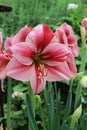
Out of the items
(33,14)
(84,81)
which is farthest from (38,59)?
(33,14)

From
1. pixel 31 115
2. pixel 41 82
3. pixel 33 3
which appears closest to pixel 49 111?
pixel 31 115

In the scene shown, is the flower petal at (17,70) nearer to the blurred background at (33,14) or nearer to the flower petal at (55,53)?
the flower petal at (55,53)

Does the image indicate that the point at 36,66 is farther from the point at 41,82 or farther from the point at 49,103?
the point at 49,103

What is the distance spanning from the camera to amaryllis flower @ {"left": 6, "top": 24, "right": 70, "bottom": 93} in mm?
1215

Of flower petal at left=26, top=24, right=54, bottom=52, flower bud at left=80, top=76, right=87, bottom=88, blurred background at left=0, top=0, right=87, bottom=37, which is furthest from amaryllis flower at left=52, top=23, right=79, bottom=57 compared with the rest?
blurred background at left=0, top=0, right=87, bottom=37

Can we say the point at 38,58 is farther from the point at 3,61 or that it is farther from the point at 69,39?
the point at 69,39

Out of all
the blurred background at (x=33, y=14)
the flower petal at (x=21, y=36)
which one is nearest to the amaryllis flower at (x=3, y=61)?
the flower petal at (x=21, y=36)

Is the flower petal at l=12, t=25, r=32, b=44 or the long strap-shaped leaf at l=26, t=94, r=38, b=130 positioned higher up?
the flower petal at l=12, t=25, r=32, b=44

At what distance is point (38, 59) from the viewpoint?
4.15ft

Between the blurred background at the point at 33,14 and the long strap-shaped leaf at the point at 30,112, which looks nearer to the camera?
the long strap-shaped leaf at the point at 30,112

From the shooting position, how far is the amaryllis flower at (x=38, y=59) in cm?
121

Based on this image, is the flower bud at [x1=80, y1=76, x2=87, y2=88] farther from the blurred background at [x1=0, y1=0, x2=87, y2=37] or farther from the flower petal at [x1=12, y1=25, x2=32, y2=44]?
the blurred background at [x1=0, y1=0, x2=87, y2=37]

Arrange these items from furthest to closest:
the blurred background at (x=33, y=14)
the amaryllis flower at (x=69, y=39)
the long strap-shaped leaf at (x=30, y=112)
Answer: the blurred background at (x=33, y=14), the amaryllis flower at (x=69, y=39), the long strap-shaped leaf at (x=30, y=112)

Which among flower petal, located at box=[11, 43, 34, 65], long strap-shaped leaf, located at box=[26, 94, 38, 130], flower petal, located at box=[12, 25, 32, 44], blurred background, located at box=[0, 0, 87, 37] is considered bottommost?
blurred background, located at box=[0, 0, 87, 37]
